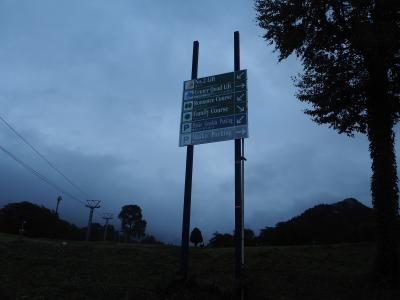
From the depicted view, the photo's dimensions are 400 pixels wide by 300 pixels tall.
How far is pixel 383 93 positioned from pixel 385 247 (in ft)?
21.4

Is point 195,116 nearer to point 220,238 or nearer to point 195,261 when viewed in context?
point 195,261

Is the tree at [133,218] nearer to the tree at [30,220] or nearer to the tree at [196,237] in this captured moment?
the tree at [30,220]

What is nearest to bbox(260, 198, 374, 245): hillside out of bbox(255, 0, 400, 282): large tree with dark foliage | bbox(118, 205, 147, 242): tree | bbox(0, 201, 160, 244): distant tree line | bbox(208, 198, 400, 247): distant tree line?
bbox(208, 198, 400, 247): distant tree line

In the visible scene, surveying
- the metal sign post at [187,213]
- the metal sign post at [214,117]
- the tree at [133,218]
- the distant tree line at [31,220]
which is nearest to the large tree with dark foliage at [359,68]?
the metal sign post at [214,117]

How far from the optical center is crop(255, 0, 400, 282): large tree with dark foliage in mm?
16688

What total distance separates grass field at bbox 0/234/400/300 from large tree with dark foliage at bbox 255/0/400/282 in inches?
110

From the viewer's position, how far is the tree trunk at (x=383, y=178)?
1612cm

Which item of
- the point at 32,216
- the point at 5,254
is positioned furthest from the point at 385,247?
the point at 32,216

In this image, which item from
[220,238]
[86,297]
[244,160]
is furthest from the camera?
Result: [220,238]

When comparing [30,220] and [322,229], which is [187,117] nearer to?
[322,229]

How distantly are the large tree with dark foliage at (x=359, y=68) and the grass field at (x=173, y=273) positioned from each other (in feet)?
9.14

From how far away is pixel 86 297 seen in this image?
1346cm

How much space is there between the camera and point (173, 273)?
17.8 metres

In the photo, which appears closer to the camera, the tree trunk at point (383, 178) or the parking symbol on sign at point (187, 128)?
the tree trunk at point (383, 178)
